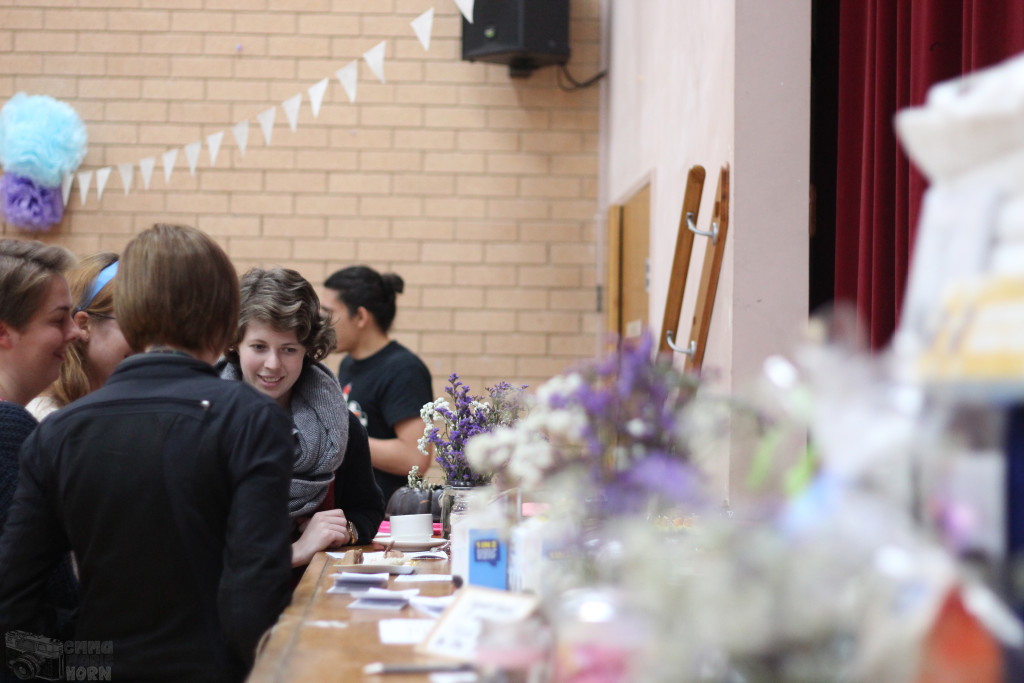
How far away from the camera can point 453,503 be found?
2139mm

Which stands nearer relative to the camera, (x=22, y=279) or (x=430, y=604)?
(x=430, y=604)

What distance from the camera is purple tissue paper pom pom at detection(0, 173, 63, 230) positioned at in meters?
4.89

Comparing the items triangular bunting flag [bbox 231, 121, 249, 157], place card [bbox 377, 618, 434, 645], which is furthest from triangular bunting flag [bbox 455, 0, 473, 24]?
place card [bbox 377, 618, 434, 645]

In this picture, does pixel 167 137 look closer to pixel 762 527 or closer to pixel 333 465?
pixel 333 465

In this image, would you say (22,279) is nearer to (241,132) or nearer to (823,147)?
(823,147)

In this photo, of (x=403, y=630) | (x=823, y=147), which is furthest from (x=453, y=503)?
(x=823, y=147)

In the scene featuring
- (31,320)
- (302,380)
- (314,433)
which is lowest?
(314,433)

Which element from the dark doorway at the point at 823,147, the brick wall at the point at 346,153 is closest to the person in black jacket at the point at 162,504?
the dark doorway at the point at 823,147

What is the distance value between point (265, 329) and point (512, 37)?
2922 mm

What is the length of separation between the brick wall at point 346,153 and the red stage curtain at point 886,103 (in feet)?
7.56

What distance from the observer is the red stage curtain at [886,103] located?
2.22 m

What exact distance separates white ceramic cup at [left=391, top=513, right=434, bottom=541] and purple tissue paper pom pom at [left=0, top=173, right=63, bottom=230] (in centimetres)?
347

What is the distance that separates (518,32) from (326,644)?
3939 mm

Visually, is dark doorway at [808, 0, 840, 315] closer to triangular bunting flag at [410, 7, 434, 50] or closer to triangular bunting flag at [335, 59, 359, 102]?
triangular bunting flag at [410, 7, 434, 50]
